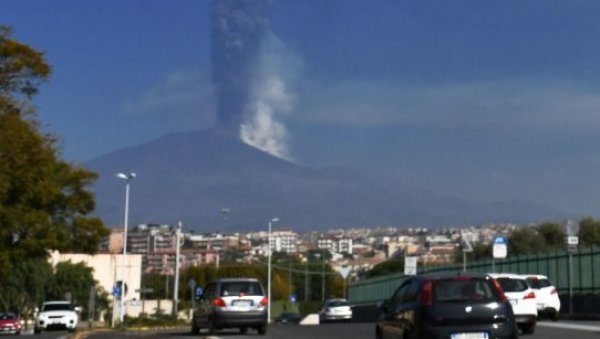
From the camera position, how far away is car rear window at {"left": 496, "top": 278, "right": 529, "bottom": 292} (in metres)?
29.1

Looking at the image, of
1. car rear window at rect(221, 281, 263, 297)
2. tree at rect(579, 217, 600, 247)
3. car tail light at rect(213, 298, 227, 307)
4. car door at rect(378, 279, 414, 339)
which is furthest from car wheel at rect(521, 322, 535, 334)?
tree at rect(579, 217, 600, 247)

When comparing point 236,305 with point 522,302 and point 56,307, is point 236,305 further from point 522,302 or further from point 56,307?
point 56,307

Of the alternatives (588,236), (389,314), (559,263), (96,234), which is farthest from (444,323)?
(588,236)

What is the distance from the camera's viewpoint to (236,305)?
3133 centimetres

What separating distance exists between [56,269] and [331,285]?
69664 millimetres

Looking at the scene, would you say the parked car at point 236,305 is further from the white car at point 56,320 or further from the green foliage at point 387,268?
the green foliage at point 387,268

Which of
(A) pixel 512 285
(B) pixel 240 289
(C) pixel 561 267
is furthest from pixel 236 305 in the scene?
(C) pixel 561 267

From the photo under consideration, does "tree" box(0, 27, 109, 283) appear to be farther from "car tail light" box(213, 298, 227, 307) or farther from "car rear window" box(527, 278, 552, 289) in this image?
"car rear window" box(527, 278, 552, 289)

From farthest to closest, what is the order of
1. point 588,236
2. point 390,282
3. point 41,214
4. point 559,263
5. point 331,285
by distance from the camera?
point 331,285 → point 588,236 → point 390,282 → point 559,263 → point 41,214

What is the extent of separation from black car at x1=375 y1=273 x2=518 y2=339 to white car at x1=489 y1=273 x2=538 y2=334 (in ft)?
32.4

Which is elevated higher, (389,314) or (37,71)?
(37,71)

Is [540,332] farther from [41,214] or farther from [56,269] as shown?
[56,269]

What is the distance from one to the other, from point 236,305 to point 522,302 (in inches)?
330

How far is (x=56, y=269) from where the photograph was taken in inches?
3179
